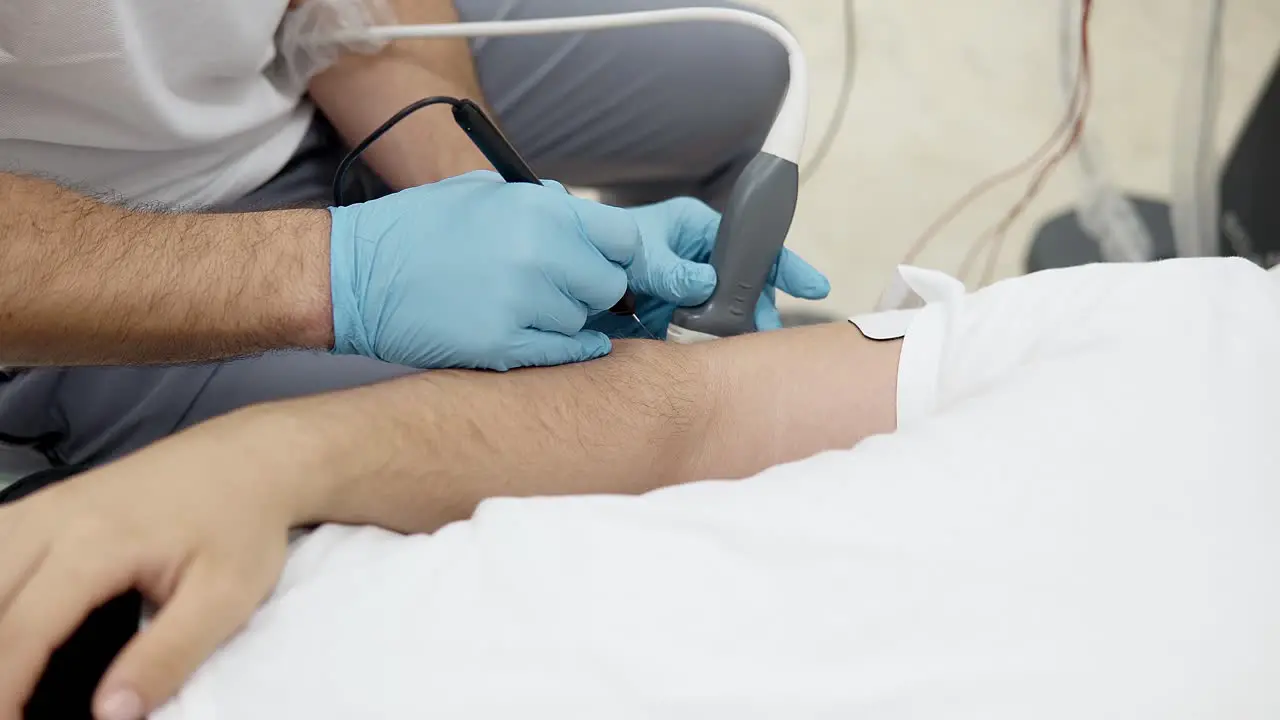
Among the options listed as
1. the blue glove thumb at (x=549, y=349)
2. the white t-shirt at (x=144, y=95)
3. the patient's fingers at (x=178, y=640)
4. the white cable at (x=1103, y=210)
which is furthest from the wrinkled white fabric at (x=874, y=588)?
the white cable at (x=1103, y=210)

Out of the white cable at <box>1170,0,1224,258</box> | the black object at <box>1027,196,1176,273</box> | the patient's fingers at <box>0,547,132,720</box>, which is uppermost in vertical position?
the patient's fingers at <box>0,547,132,720</box>

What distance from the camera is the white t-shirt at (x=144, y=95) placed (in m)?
0.65

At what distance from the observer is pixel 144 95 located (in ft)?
2.24

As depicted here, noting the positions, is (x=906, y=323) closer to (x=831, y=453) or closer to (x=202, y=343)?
(x=831, y=453)

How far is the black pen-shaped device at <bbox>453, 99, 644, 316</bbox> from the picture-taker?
64 cm

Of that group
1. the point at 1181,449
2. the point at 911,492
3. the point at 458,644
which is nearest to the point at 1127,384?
the point at 1181,449

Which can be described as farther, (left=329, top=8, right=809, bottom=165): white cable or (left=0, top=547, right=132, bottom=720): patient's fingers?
(left=329, top=8, right=809, bottom=165): white cable

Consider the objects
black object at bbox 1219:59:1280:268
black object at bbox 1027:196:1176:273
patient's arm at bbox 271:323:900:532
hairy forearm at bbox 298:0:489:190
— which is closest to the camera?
patient's arm at bbox 271:323:900:532

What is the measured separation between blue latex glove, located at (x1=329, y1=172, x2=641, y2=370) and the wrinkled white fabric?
19 centimetres

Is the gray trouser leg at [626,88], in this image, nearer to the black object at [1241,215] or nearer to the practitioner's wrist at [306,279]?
the practitioner's wrist at [306,279]

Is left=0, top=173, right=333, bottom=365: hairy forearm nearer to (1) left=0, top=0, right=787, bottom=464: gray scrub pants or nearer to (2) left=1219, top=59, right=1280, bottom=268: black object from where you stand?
(1) left=0, top=0, right=787, bottom=464: gray scrub pants

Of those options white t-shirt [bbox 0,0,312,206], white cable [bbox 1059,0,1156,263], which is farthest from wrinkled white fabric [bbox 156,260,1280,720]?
white cable [bbox 1059,0,1156,263]

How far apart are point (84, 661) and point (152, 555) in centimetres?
5

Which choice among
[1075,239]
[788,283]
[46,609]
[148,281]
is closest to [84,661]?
[46,609]
